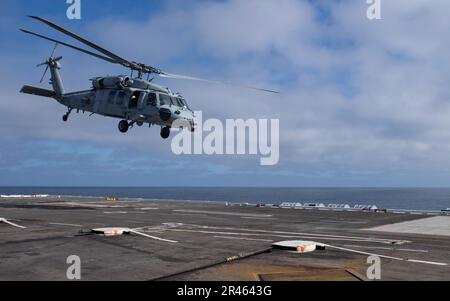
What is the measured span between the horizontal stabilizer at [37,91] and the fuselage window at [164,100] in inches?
481

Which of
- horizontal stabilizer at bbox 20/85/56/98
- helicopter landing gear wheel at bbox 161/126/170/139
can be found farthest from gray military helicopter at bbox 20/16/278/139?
horizontal stabilizer at bbox 20/85/56/98

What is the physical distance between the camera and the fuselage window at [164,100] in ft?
107

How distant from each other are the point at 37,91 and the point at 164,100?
13311 millimetres

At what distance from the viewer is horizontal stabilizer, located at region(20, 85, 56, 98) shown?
37.0 metres

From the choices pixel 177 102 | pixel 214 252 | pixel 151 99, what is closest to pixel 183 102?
pixel 177 102

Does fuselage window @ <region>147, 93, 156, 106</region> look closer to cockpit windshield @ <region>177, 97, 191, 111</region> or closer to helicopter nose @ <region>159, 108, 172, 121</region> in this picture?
helicopter nose @ <region>159, 108, 172, 121</region>

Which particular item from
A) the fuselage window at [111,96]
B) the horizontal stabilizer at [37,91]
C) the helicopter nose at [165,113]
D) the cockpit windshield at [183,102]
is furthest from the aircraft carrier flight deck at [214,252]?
the horizontal stabilizer at [37,91]

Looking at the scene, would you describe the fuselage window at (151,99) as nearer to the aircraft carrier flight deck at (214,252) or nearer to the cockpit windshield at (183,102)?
the cockpit windshield at (183,102)

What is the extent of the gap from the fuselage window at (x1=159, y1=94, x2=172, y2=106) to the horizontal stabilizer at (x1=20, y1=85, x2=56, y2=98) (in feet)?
40.0

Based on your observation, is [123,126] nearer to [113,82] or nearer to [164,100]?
[113,82]

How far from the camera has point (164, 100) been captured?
3269cm
